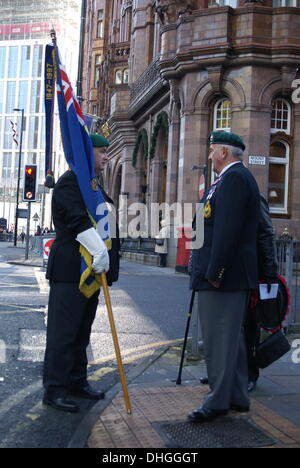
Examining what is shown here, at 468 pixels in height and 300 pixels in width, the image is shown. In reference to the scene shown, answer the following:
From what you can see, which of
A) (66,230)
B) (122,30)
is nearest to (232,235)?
(66,230)

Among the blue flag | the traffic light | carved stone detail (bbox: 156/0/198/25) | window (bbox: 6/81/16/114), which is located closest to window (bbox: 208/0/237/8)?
carved stone detail (bbox: 156/0/198/25)

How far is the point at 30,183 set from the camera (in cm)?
2231

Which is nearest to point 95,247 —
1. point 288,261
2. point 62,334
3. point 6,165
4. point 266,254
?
point 62,334

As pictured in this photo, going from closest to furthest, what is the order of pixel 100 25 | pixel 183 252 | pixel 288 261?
1. pixel 288 261
2. pixel 183 252
3. pixel 100 25

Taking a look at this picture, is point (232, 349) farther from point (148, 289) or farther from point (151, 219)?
point (151, 219)

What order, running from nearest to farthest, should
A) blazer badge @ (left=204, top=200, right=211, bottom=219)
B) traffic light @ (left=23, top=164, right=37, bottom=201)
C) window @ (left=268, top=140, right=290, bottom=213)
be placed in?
1. blazer badge @ (left=204, top=200, right=211, bottom=219)
2. window @ (left=268, top=140, right=290, bottom=213)
3. traffic light @ (left=23, top=164, right=37, bottom=201)

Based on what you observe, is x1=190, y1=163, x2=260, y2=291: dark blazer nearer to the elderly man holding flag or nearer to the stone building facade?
the elderly man holding flag

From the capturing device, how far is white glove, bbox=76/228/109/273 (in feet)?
12.5

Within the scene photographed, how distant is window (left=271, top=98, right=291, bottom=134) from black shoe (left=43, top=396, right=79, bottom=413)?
17463mm

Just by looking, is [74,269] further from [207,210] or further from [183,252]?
[183,252]

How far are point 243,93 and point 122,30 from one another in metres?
24.6

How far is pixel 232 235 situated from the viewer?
3.54 meters

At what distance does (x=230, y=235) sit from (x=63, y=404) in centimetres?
164

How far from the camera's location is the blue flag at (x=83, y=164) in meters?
3.96
